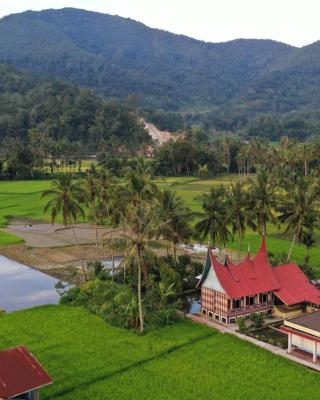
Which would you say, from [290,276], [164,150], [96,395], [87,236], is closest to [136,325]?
[96,395]

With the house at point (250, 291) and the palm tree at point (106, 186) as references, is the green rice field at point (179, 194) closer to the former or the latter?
the palm tree at point (106, 186)

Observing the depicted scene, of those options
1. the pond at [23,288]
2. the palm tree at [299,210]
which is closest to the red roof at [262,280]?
the palm tree at [299,210]

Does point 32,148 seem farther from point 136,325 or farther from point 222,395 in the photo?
point 222,395

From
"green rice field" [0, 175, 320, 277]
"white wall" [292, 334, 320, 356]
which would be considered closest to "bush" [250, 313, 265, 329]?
"white wall" [292, 334, 320, 356]

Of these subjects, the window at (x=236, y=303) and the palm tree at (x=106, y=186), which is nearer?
the window at (x=236, y=303)

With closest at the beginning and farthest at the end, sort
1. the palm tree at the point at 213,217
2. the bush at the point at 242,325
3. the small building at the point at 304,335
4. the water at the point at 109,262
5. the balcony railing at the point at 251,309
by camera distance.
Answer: the small building at the point at 304,335, the bush at the point at 242,325, the balcony railing at the point at 251,309, the palm tree at the point at 213,217, the water at the point at 109,262

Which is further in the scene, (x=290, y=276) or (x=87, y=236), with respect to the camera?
(x=87, y=236)
